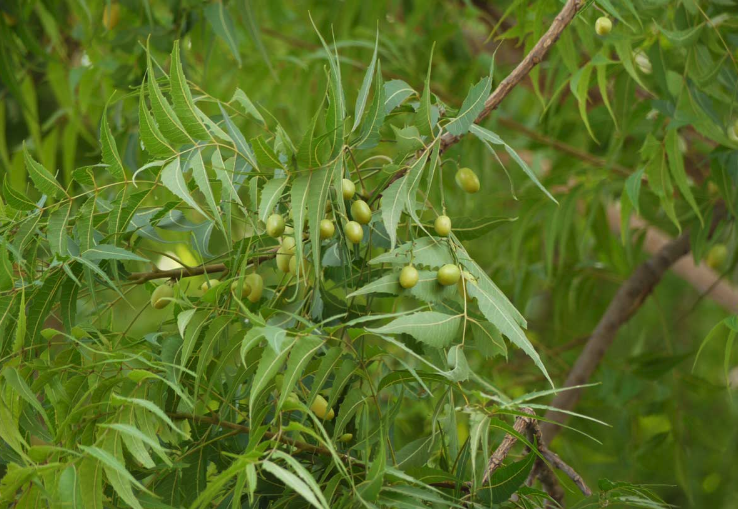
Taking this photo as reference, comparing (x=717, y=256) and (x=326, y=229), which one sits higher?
(x=326, y=229)

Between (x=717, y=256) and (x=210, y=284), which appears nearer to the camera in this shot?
(x=210, y=284)

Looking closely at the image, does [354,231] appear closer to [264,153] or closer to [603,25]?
[264,153]

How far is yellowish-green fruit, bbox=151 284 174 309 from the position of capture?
0.52 metres

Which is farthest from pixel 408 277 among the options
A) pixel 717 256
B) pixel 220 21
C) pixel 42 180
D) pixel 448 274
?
pixel 717 256

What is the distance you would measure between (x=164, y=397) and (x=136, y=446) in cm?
6

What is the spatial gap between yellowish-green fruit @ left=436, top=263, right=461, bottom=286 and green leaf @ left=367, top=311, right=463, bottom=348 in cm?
2

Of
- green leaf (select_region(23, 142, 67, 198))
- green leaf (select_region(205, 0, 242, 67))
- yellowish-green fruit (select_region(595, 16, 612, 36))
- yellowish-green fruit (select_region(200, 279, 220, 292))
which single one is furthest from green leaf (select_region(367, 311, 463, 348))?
green leaf (select_region(205, 0, 242, 67))

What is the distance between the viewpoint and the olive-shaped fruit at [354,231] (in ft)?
1.54

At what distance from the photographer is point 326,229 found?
47 cm

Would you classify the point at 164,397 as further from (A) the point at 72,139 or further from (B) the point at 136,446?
(A) the point at 72,139

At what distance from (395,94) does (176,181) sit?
6.6 inches

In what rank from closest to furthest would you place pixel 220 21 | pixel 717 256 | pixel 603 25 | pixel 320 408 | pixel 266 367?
pixel 266 367
pixel 320 408
pixel 603 25
pixel 220 21
pixel 717 256

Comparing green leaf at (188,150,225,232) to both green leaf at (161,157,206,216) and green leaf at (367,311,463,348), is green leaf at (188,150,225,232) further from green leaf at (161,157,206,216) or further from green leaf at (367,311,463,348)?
green leaf at (367,311,463,348)

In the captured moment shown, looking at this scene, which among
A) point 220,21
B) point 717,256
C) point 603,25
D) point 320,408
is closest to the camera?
point 320,408
